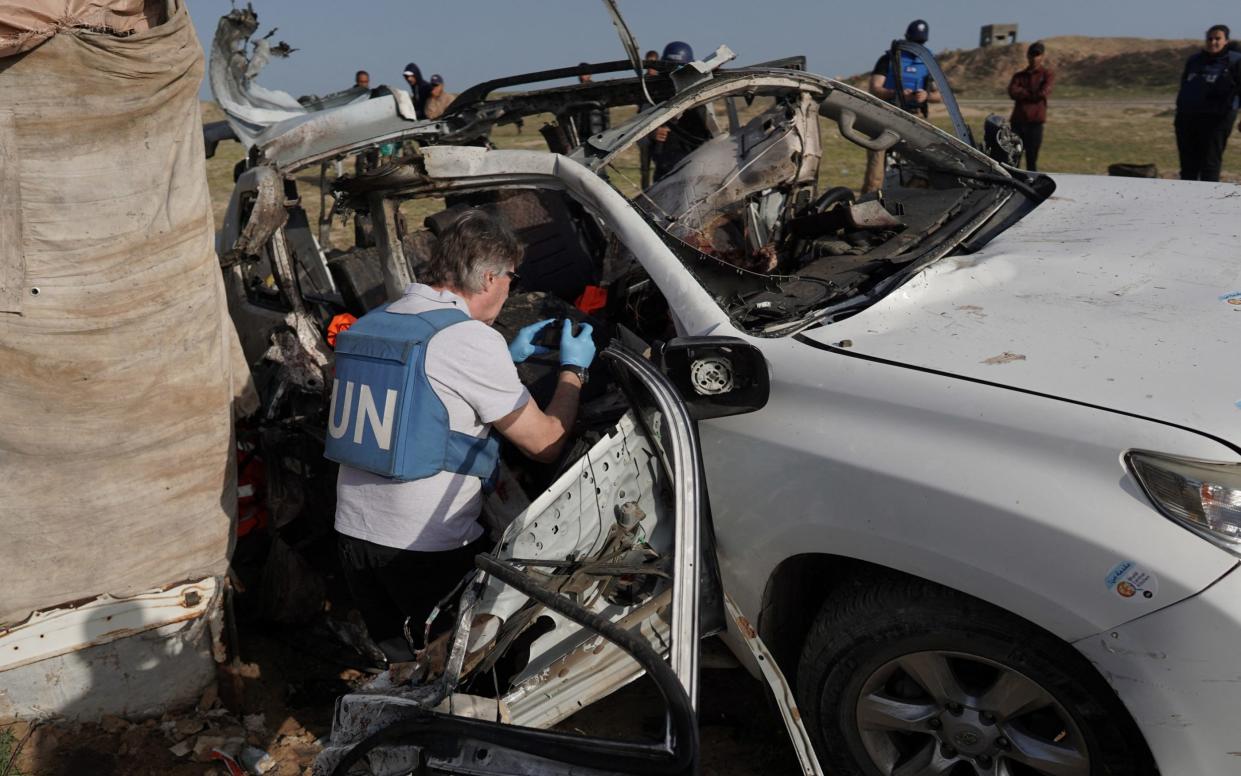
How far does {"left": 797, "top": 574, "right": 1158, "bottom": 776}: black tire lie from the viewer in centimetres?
183

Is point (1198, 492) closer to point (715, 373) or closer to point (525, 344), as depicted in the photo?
point (715, 373)

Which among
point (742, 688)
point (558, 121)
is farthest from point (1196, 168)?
point (742, 688)

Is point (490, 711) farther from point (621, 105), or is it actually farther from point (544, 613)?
point (621, 105)

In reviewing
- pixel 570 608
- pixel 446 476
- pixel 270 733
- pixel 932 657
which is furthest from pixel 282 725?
pixel 932 657

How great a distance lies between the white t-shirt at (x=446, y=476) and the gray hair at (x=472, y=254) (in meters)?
0.07

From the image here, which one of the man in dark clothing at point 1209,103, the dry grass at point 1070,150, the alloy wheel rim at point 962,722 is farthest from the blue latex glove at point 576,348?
the man in dark clothing at point 1209,103

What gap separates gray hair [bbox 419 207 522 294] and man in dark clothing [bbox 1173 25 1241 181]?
26.3 feet

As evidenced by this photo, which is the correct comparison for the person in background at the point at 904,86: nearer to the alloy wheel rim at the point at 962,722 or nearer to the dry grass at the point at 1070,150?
the dry grass at the point at 1070,150

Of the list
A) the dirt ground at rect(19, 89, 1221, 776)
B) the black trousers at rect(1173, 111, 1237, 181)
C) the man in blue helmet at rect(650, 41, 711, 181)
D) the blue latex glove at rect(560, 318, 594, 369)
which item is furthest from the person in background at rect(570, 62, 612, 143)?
the black trousers at rect(1173, 111, 1237, 181)

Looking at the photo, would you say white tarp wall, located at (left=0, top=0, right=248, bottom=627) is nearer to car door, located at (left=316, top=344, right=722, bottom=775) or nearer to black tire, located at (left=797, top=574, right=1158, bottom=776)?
car door, located at (left=316, top=344, right=722, bottom=775)

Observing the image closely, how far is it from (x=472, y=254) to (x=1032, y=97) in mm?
9232

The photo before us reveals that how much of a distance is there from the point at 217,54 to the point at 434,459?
4.28 meters

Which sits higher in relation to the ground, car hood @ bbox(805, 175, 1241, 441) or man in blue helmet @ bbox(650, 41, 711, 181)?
man in blue helmet @ bbox(650, 41, 711, 181)

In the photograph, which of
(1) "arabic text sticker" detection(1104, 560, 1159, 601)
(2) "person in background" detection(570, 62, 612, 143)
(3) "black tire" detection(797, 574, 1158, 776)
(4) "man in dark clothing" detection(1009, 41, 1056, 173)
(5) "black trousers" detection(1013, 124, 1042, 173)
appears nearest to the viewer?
(1) "arabic text sticker" detection(1104, 560, 1159, 601)
